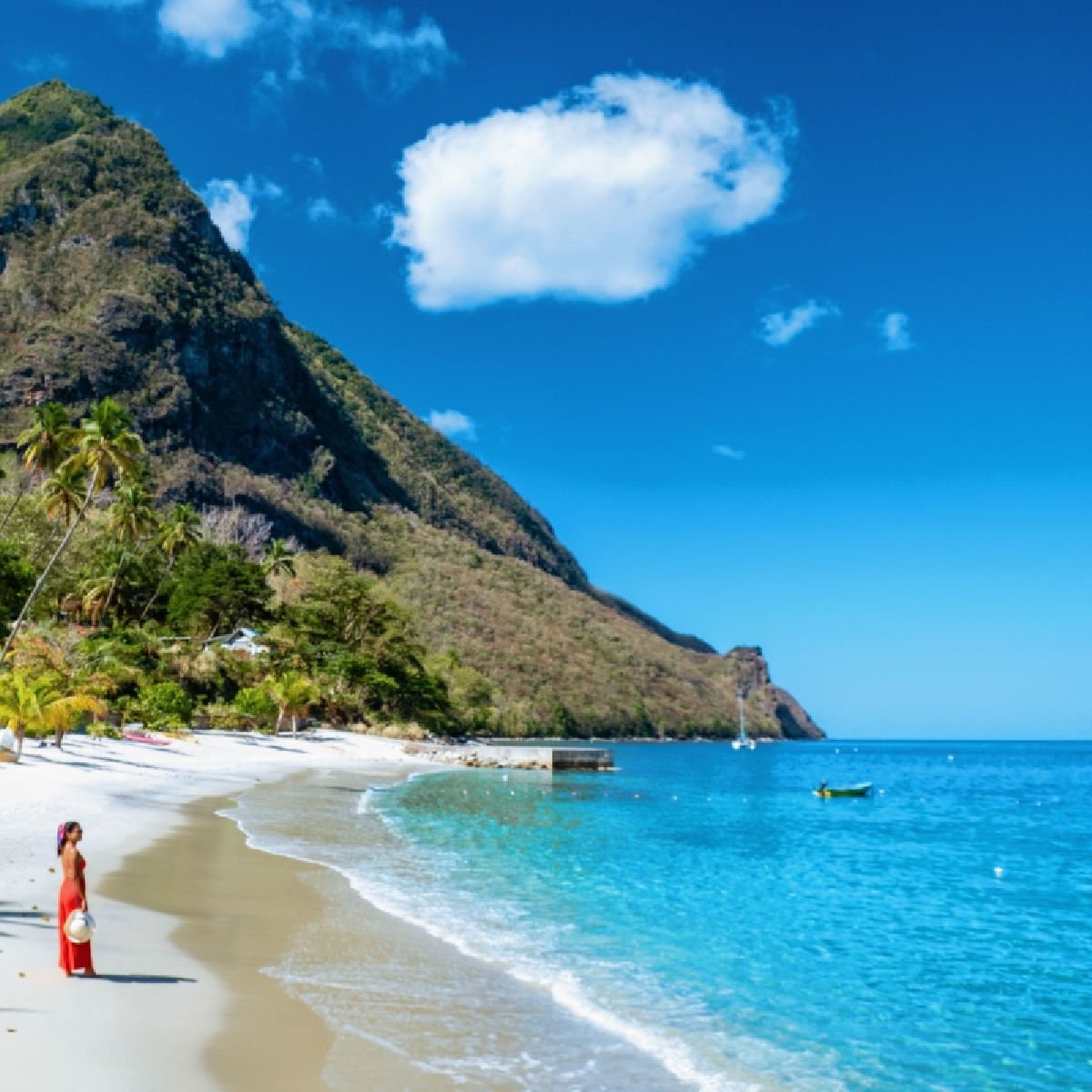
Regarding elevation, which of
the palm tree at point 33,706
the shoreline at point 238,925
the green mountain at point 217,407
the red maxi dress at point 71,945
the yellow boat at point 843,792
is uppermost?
the green mountain at point 217,407

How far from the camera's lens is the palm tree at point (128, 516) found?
69.1m

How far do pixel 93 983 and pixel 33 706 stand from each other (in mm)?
23494

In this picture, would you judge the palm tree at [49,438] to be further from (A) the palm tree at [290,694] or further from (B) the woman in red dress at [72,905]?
(B) the woman in red dress at [72,905]

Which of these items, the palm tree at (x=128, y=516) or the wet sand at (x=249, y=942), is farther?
the palm tree at (x=128, y=516)

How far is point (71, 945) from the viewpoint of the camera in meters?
9.18

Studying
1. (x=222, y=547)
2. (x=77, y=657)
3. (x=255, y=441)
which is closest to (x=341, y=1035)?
(x=77, y=657)

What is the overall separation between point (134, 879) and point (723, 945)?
927 centimetres

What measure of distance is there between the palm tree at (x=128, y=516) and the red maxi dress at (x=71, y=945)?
6129 cm

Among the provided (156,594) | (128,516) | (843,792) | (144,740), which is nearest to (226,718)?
(128,516)

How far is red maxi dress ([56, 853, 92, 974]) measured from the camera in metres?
9.15

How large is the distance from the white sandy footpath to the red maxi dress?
13 cm

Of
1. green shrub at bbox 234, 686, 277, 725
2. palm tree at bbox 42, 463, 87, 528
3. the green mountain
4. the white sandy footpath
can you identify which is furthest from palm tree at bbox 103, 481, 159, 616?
the green mountain

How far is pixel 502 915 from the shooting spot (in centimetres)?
1592

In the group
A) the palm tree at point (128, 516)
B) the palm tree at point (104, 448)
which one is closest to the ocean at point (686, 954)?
the palm tree at point (104, 448)
